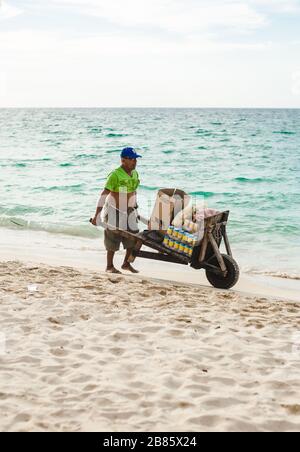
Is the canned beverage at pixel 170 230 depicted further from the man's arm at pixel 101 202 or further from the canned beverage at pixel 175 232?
the man's arm at pixel 101 202

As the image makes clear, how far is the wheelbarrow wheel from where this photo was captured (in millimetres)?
6867

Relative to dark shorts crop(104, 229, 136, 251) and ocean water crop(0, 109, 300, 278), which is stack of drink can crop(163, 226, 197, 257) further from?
ocean water crop(0, 109, 300, 278)

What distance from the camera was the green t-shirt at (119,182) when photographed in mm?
7062

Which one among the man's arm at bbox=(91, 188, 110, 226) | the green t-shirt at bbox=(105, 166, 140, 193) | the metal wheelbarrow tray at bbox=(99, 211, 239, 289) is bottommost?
the metal wheelbarrow tray at bbox=(99, 211, 239, 289)

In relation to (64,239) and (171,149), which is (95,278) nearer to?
(64,239)

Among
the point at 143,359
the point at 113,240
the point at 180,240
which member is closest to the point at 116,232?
the point at 113,240

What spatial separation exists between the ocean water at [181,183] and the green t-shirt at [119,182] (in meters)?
2.93

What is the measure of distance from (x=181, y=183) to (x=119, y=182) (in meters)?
14.6

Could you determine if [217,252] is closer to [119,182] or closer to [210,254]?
[210,254]

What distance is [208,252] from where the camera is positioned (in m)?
6.85

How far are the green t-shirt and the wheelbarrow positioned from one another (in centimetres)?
49

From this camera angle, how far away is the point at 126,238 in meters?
7.34

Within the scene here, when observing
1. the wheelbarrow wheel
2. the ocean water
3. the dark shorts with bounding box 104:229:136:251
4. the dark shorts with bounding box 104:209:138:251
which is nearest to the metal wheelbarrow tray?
the wheelbarrow wheel

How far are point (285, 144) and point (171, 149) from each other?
900 centimetres
